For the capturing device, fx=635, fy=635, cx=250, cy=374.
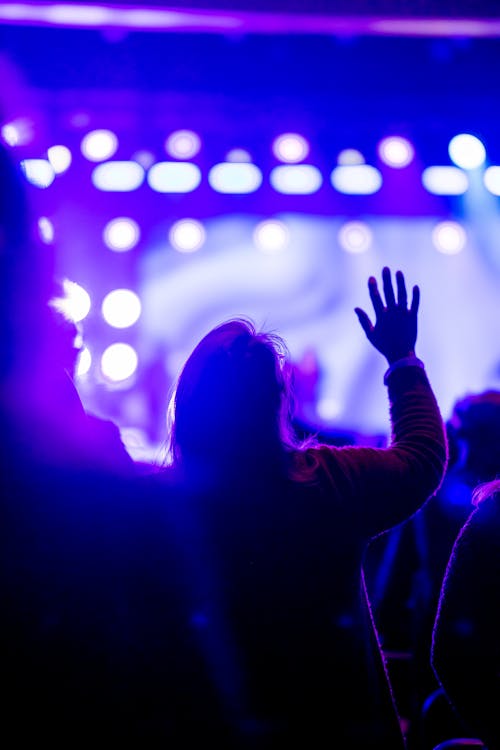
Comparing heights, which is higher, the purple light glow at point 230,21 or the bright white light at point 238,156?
the purple light glow at point 230,21

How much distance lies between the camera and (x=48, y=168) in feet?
15.8

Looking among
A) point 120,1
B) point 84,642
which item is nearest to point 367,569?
point 84,642

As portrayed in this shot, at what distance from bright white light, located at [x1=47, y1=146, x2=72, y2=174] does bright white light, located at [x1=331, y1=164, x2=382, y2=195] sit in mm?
2164

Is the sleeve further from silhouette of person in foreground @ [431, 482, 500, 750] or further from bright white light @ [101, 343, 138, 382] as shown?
bright white light @ [101, 343, 138, 382]

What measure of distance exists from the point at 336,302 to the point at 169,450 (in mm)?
4968

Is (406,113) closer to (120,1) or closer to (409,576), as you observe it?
(120,1)

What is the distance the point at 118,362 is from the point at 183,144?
1953mm

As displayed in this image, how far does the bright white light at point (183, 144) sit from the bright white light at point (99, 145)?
43 cm

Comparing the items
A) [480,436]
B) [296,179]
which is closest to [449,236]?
[296,179]

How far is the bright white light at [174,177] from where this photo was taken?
5.23 m

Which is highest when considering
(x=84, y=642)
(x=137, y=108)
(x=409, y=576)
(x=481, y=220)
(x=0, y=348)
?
(x=137, y=108)

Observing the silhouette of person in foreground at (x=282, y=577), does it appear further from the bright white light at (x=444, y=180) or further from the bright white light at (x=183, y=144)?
the bright white light at (x=444, y=180)

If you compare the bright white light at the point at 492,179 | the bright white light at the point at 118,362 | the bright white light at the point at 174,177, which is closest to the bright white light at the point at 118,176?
the bright white light at the point at 174,177

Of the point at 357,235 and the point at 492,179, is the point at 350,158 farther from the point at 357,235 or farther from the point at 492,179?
the point at 492,179
